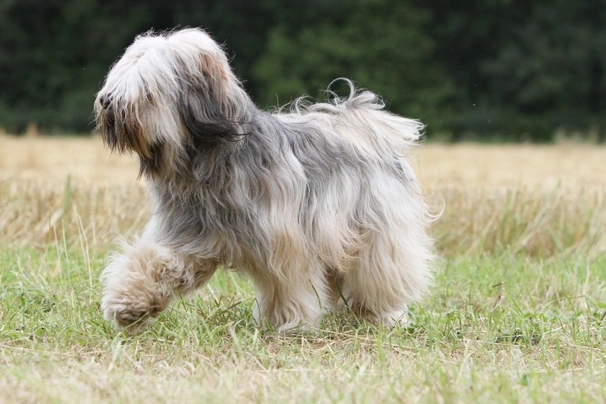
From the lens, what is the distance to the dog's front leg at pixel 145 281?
4508 millimetres

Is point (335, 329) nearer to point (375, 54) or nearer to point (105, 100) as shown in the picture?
point (105, 100)

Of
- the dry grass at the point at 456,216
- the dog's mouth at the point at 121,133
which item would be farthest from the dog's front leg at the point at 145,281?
the dry grass at the point at 456,216

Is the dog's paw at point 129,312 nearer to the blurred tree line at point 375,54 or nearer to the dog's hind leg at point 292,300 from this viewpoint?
the dog's hind leg at point 292,300

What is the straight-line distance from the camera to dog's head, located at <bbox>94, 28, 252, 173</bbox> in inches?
169

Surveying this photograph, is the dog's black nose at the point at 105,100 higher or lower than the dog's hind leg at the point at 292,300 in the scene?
higher

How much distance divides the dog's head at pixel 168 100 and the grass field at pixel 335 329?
0.89 m

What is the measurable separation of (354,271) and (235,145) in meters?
1.07

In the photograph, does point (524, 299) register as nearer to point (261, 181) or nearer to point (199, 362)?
point (261, 181)

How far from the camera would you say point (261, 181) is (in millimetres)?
4684

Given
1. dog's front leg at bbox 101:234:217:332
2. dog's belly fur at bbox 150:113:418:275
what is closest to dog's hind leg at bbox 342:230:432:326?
dog's belly fur at bbox 150:113:418:275

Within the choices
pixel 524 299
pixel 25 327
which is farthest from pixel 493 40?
pixel 25 327

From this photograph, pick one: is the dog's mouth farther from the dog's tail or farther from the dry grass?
the dry grass

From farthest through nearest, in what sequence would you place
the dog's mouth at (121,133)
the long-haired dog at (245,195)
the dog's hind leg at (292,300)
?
the dog's hind leg at (292,300), the long-haired dog at (245,195), the dog's mouth at (121,133)

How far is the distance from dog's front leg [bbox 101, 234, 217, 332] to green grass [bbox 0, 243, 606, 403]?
11cm
